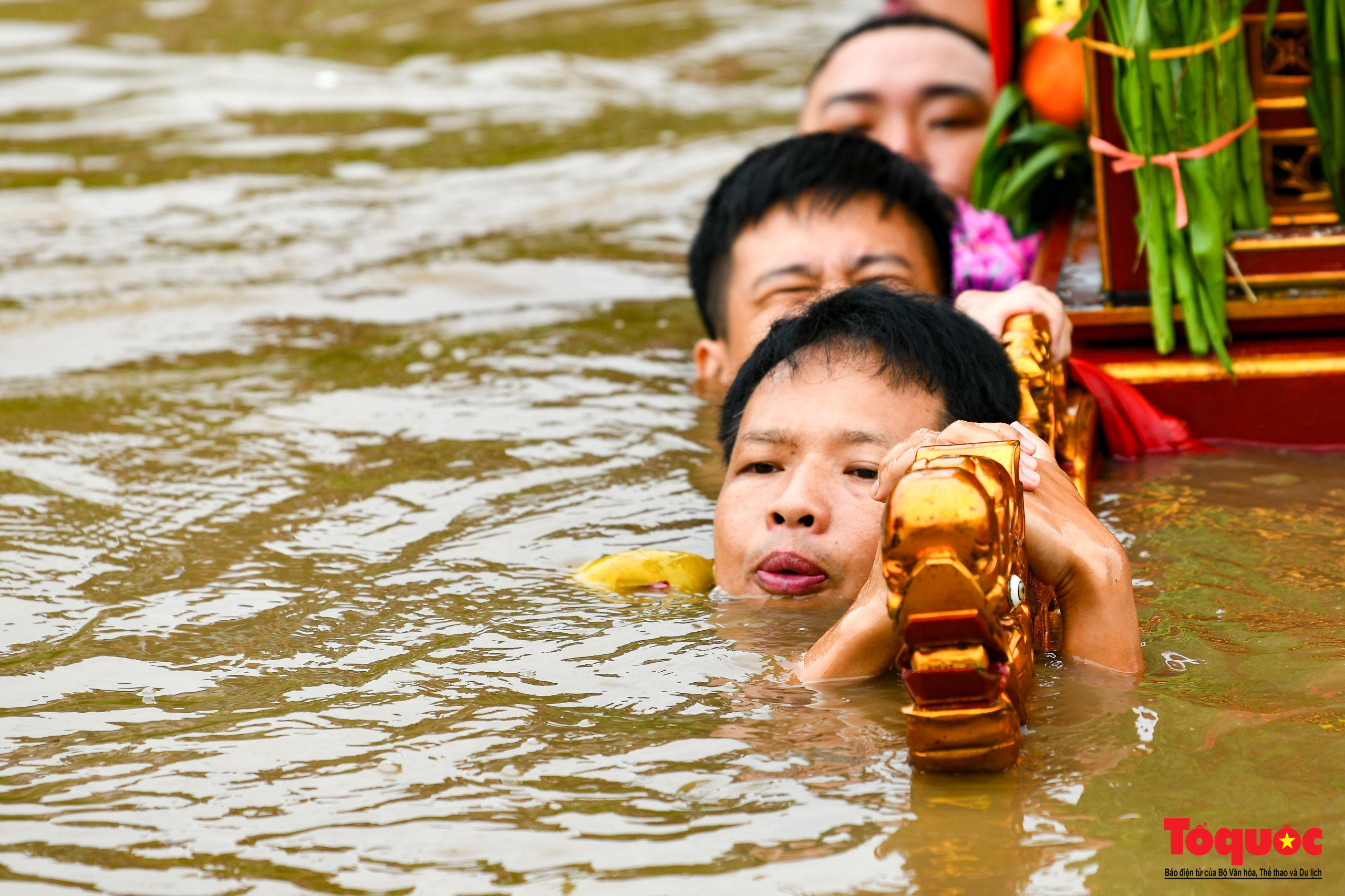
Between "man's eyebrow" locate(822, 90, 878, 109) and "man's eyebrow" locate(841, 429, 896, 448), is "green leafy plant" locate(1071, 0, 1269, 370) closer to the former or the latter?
"man's eyebrow" locate(841, 429, 896, 448)

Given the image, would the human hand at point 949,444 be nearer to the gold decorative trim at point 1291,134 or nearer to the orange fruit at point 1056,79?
the gold decorative trim at point 1291,134

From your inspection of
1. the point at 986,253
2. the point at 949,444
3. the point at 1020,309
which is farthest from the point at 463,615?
the point at 986,253

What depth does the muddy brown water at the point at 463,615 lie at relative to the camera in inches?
58.9

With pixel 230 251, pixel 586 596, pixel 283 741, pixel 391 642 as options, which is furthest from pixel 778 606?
pixel 230 251

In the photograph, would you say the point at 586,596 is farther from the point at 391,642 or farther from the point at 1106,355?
the point at 1106,355

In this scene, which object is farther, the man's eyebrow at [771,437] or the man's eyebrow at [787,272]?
the man's eyebrow at [787,272]

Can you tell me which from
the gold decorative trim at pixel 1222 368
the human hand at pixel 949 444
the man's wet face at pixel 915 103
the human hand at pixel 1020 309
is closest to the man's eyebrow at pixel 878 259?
the human hand at pixel 1020 309

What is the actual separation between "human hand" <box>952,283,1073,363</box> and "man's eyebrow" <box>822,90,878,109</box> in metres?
1.62

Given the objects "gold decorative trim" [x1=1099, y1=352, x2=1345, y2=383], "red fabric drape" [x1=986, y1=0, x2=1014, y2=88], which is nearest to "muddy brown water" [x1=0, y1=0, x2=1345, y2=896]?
"gold decorative trim" [x1=1099, y1=352, x2=1345, y2=383]

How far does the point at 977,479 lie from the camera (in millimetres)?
1502

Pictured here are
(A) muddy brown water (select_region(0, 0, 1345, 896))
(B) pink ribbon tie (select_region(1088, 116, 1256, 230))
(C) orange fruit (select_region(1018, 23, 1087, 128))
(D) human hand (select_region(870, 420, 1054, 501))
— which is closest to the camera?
(A) muddy brown water (select_region(0, 0, 1345, 896))

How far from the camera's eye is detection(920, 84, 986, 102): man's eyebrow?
4.25 metres

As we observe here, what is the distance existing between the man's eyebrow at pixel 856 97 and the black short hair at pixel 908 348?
1977 millimetres

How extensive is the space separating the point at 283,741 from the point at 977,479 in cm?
89
